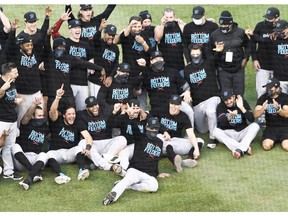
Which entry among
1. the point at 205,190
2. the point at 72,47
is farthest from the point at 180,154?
the point at 72,47

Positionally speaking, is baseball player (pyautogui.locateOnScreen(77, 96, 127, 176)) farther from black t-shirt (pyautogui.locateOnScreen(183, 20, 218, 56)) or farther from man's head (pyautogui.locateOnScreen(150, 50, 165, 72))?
black t-shirt (pyautogui.locateOnScreen(183, 20, 218, 56))

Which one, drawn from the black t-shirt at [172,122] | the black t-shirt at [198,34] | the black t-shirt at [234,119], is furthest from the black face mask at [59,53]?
the black t-shirt at [234,119]

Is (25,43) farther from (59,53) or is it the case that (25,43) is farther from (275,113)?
(275,113)

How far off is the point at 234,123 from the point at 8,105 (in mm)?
3390

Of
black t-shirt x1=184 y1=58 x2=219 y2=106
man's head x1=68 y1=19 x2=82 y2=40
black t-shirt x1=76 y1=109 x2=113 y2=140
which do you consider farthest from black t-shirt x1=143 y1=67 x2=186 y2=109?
man's head x1=68 y1=19 x2=82 y2=40

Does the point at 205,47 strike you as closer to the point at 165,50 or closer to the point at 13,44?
the point at 165,50

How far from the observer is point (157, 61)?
1619 centimetres

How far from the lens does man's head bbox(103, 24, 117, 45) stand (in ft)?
53.4

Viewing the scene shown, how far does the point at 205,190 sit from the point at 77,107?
8.84 feet

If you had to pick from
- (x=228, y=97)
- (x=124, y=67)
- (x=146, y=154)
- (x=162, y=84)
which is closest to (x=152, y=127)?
(x=146, y=154)

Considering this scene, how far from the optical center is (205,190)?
14.8 m

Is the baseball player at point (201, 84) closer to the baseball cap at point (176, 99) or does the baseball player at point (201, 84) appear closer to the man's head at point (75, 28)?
the baseball cap at point (176, 99)

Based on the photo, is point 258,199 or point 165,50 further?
point 165,50

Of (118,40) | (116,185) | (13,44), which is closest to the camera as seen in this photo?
(116,185)
